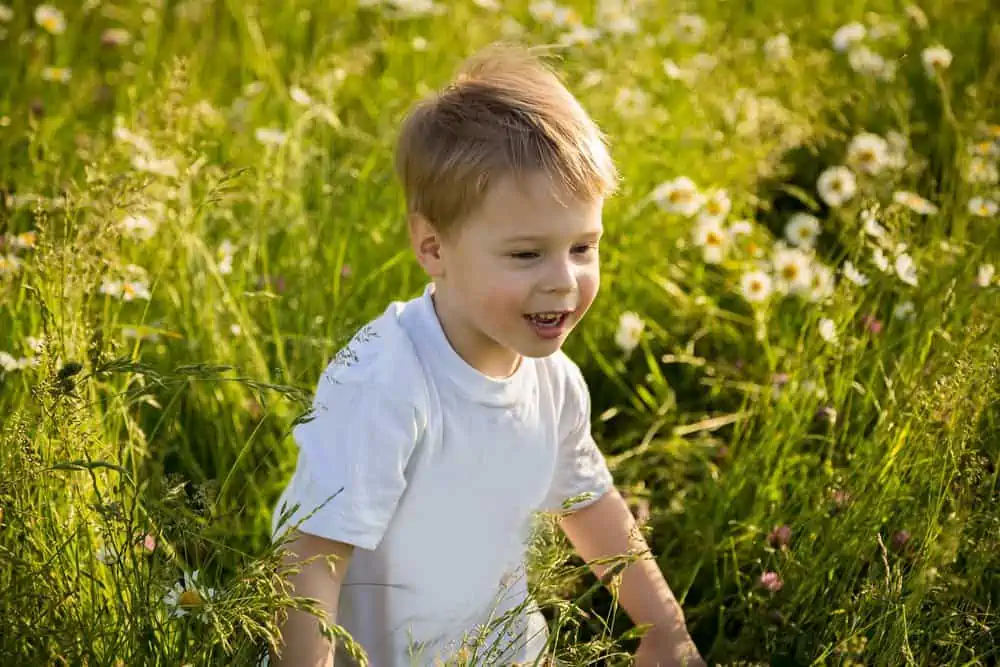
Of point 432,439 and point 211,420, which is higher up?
point 432,439

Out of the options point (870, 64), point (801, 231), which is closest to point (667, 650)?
point (801, 231)

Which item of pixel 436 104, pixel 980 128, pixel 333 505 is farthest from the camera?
pixel 980 128

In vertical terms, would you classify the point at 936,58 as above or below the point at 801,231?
above

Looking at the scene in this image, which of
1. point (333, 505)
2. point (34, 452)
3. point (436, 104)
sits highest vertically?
point (436, 104)

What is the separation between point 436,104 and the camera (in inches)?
72.7

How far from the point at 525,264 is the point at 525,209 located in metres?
0.08

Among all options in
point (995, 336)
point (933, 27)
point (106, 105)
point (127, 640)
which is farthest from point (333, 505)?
point (933, 27)

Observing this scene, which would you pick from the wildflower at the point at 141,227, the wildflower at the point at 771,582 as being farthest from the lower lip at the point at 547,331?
the wildflower at the point at 141,227

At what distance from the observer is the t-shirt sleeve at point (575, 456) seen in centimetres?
203

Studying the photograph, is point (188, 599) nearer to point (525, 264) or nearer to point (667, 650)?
point (525, 264)

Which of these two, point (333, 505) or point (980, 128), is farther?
point (980, 128)

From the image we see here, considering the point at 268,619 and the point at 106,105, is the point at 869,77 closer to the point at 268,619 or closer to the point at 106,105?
the point at 106,105

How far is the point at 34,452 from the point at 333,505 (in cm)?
38

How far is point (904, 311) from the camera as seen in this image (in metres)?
2.45
